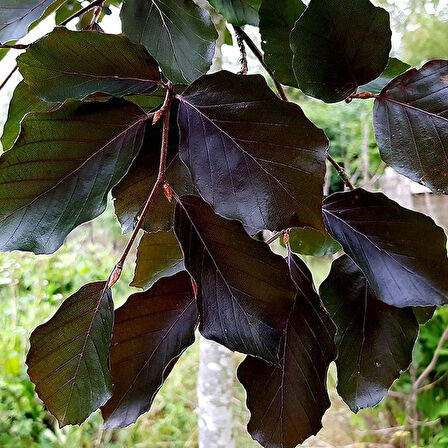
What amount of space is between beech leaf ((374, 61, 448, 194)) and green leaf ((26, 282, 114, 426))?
0.25 m

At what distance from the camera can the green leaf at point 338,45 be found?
35 centimetres

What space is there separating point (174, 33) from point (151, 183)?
16 cm

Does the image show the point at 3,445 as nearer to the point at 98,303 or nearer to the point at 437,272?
the point at 98,303

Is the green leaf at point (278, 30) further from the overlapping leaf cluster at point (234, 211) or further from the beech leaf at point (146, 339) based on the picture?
the beech leaf at point (146, 339)

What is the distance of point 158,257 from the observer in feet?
1.51

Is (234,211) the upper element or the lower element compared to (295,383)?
upper

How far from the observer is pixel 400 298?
0.36 metres

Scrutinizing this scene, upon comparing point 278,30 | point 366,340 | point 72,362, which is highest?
point 278,30

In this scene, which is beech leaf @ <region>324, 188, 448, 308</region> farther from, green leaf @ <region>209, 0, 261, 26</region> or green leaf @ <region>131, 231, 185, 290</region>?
green leaf @ <region>209, 0, 261, 26</region>

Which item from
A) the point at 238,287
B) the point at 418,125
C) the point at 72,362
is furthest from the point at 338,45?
the point at 72,362

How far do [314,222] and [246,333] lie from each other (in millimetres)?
84

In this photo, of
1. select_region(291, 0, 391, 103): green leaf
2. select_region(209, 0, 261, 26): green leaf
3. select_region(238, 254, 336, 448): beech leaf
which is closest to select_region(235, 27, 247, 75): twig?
select_region(209, 0, 261, 26): green leaf

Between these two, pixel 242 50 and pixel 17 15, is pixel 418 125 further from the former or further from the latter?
pixel 17 15

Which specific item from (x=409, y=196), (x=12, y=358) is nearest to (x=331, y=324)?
(x=12, y=358)
